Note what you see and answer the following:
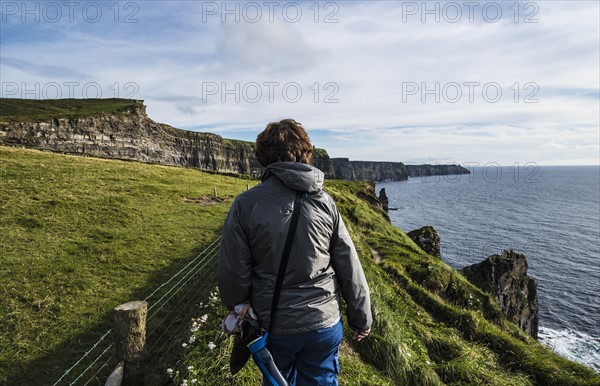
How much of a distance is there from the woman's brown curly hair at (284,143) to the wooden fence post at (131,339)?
4.01 m

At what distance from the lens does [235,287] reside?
3324mm

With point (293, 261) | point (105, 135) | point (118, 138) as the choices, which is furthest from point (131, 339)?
point (118, 138)

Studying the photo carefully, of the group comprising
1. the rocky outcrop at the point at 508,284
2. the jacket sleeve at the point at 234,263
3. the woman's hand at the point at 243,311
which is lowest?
the rocky outcrop at the point at 508,284

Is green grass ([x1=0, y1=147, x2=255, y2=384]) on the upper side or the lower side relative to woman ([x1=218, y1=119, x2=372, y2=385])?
lower

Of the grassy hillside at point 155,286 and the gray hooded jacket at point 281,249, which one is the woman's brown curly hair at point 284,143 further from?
the grassy hillside at point 155,286

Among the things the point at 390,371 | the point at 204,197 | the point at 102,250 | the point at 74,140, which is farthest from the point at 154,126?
the point at 390,371

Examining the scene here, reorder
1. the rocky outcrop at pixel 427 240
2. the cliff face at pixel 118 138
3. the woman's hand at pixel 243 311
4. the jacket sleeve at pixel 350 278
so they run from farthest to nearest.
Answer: the cliff face at pixel 118 138 → the rocky outcrop at pixel 427 240 → the jacket sleeve at pixel 350 278 → the woman's hand at pixel 243 311

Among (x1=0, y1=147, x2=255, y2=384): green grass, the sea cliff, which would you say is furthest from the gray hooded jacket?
the sea cliff

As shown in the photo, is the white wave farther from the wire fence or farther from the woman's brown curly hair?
the woman's brown curly hair

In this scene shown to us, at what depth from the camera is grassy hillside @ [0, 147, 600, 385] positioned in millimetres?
7289

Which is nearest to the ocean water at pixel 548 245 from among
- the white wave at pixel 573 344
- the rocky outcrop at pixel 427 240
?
the white wave at pixel 573 344

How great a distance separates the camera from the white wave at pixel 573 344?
28422 mm

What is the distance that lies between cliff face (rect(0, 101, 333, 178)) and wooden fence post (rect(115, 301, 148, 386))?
24745 mm

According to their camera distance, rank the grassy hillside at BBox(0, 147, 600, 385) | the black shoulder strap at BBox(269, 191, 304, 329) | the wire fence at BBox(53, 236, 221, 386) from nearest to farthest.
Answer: the black shoulder strap at BBox(269, 191, 304, 329) < the wire fence at BBox(53, 236, 221, 386) < the grassy hillside at BBox(0, 147, 600, 385)
